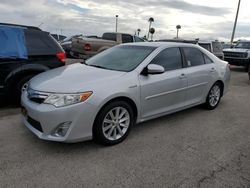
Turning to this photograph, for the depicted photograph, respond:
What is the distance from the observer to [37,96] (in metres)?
3.71

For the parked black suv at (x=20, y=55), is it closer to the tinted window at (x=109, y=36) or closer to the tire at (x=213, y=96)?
the tire at (x=213, y=96)

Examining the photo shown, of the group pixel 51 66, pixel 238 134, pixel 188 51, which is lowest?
pixel 238 134

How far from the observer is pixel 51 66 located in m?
6.00

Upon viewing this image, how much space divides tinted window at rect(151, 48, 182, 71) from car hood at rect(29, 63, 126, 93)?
0.87 metres

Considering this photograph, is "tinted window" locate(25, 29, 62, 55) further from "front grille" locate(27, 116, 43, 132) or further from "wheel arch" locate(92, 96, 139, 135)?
"wheel arch" locate(92, 96, 139, 135)

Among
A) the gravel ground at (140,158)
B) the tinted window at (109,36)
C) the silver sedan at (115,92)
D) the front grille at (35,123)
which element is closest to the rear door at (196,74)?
the silver sedan at (115,92)

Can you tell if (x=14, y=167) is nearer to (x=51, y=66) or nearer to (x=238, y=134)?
(x=51, y=66)

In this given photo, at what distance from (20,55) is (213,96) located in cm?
445

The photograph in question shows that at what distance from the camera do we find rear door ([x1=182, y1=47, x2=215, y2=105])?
521 cm

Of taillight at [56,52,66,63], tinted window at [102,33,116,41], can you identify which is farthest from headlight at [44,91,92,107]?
tinted window at [102,33,116,41]

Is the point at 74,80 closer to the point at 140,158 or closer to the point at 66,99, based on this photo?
the point at 66,99

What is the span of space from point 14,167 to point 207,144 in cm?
288

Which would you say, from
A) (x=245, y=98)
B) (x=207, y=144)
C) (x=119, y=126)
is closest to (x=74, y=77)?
(x=119, y=126)

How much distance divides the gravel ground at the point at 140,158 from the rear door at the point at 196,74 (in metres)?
0.65
